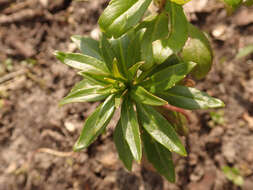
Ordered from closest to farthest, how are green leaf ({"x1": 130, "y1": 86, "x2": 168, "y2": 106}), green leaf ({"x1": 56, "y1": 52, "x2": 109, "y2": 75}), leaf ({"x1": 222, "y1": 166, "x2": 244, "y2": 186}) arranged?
green leaf ({"x1": 130, "y1": 86, "x2": 168, "y2": 106})
green leaf ({"x1": 56, "y1": 52, "x2": 109, "y2": 75})
leaf ({"x1": 222, "y1": 166, "x2": 244, "y2": 186})

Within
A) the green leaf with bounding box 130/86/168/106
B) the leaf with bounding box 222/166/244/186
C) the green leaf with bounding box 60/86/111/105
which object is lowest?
the leaf with bounding box 222/166/244/186

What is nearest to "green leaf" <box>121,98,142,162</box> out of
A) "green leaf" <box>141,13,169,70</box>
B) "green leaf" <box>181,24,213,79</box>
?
"green leaf" <box>141,13,169,70</box>

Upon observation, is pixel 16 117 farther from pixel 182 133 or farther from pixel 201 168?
pixel 201 168

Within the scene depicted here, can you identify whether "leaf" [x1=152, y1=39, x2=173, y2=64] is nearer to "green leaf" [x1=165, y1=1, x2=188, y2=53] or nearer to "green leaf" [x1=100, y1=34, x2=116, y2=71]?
"green leaf" [x1=165, y1=1, x2=188, y2=53]

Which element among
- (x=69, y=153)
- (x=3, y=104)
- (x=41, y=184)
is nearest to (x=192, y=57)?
(x=69, y=153)

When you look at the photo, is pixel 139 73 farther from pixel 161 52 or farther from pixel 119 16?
pixel 119 16

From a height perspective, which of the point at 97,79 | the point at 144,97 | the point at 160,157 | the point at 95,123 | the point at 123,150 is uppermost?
the point at 97,79

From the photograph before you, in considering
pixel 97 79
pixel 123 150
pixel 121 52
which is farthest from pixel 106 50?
pixel 123 150
